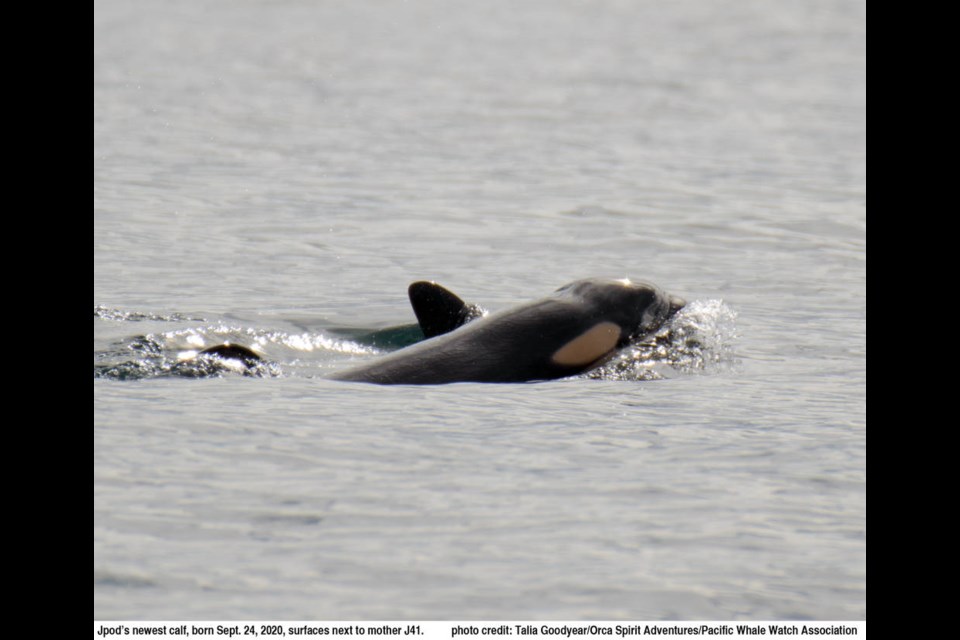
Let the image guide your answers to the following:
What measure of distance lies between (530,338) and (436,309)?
129 cm

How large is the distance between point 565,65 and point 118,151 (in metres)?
18.0

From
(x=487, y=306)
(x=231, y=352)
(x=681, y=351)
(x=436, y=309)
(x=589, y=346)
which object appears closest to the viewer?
(x=231, y=352)

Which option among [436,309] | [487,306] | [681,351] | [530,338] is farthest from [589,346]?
[487,306]

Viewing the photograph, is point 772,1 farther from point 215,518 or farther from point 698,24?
point 215,518

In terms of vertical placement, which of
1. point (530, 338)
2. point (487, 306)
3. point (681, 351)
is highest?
point (487, 306)

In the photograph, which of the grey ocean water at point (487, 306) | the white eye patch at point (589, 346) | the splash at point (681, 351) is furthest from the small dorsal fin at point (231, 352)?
the splash at point (681, 351)

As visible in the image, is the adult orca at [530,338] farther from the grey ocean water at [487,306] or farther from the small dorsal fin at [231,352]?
the small dorsal fin at [231,352]

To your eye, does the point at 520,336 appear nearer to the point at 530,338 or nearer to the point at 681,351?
the point at 530,338

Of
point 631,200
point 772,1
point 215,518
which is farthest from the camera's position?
point 772,1

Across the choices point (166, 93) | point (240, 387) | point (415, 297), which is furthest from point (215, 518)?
point (166, 93)

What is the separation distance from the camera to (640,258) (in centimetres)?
1775

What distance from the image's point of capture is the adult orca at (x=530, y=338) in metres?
11.1

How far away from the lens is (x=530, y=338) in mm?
11523

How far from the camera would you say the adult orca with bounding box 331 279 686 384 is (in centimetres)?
1108
